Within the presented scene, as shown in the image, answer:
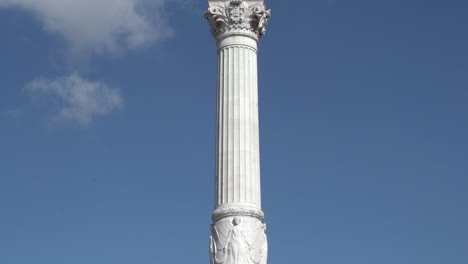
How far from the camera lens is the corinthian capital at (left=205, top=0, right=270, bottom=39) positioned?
46.3 m

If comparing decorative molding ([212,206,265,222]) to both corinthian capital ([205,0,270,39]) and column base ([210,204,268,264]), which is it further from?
corinthian capital ([205,0,270,39])

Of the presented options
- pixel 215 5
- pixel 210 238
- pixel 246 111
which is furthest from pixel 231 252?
pixel 215 5

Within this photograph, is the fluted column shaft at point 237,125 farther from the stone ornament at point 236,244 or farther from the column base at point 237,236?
the stone ornament at point 236,244

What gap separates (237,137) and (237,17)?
6977 millimetres

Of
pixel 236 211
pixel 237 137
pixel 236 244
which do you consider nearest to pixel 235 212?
pixel 236 211

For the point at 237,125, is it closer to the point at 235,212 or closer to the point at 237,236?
the point at 235,212

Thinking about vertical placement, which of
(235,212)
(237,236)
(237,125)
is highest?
(237,125)

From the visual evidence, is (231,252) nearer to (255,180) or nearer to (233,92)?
(255,180)

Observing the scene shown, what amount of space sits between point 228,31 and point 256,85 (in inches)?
135

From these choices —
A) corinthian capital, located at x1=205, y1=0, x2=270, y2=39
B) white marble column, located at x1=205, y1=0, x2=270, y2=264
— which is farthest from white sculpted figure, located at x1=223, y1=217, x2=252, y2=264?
corinthian capital, located at x1=205, y1=0, x2=270, y2=39

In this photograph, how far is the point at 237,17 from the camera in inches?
1825

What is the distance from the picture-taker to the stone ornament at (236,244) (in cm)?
4184

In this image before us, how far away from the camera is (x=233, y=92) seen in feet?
149

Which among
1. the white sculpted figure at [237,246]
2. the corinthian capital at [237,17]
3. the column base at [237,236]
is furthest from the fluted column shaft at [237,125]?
the white sculpted figure at [237,246]
